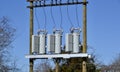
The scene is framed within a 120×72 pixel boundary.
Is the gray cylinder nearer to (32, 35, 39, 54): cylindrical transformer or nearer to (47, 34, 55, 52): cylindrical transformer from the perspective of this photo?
(47, 34, 55, 52): cylindrical transformer

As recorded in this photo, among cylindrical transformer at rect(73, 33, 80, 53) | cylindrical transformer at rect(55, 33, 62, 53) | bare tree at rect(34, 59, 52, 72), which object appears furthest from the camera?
bare tree at rect(34, 59, 52, 72)

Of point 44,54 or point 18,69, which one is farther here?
point 18,69

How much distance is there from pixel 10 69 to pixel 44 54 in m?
8.86

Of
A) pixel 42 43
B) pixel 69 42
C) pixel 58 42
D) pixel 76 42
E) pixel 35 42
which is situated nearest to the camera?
pixel 76 42

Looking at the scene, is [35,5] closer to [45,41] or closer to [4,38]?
[45,41]

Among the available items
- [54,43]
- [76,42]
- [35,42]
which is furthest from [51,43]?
[76,42]

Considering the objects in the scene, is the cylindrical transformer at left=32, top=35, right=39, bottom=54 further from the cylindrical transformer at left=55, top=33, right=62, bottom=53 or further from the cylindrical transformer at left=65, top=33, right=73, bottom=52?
the cylindrical transformer at left=65, top=33, right=73, bottom=52

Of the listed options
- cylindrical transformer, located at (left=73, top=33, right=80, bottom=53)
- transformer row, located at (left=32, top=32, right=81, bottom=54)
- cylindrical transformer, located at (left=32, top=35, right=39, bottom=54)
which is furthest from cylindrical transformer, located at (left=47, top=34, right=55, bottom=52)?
cylindrical transformer, located at (left=73, top=33, right=80, bottom=53)

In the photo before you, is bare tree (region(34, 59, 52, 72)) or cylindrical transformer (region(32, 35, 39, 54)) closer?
cylindrical transformer (region(32, 35, 39, 54))

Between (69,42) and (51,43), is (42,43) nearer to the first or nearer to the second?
(51,43)

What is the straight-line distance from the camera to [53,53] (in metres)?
28.9

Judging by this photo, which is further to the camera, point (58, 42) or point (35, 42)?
point (35, 42)

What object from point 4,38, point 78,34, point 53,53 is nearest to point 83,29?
point 78,34

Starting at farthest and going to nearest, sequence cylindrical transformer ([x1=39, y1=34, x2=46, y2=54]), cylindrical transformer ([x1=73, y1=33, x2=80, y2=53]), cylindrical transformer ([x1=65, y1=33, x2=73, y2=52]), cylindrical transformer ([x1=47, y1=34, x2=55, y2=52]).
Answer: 1. cylindrical transformer ([x1=39, y1=34, x2=46, y2=54])
2. cylindrical transformer ([x1=47, y1=34, x2=55, y2=52])
3. cylindrical transformer ([x1=65, y1=33, x2=73, y2=52])
4. cylindrical transformer ([x1=73, y1=33, x2=80, y2=53])
